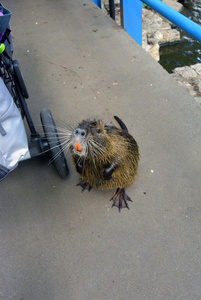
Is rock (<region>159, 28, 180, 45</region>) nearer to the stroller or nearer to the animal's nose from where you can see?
the stroller

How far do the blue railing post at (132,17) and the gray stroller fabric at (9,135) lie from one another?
7.65 ft

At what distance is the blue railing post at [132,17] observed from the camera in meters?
3.04

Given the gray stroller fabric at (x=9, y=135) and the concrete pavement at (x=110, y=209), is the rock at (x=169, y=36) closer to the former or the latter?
the concrete pavement at (x=110, y=209)

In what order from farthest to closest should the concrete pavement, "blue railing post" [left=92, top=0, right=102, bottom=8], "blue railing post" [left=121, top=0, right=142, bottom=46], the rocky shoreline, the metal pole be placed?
the rocky shoreline
"blue railing post" [left=92, top=0, right=102, bottom=8]
"blue railing post" [left=121, top=0, right=142, bottom=46]
the metal pole
the concrete pavement

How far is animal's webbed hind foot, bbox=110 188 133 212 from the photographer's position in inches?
66.0

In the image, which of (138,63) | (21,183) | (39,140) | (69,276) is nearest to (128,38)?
(138,63)

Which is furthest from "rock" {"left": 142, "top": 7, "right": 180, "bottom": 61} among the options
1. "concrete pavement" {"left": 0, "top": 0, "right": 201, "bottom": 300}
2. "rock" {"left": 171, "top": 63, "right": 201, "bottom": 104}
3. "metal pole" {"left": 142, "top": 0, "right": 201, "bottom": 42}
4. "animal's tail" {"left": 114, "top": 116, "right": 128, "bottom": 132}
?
"animal's tail" {"left": 114, "top": 116, "right": 128, "bottom": 132}

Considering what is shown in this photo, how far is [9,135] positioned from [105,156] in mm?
522

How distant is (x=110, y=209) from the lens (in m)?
1.68

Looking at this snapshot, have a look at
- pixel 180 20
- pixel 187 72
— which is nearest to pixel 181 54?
pixel 187 72

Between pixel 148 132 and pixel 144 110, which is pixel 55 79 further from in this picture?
pixel 148 132

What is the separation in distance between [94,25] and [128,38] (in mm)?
574

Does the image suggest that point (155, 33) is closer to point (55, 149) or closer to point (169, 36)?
point (169, 36)

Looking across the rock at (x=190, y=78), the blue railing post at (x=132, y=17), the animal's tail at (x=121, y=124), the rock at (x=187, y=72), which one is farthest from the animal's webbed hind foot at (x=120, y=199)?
the rock at (x=187, y=72)
